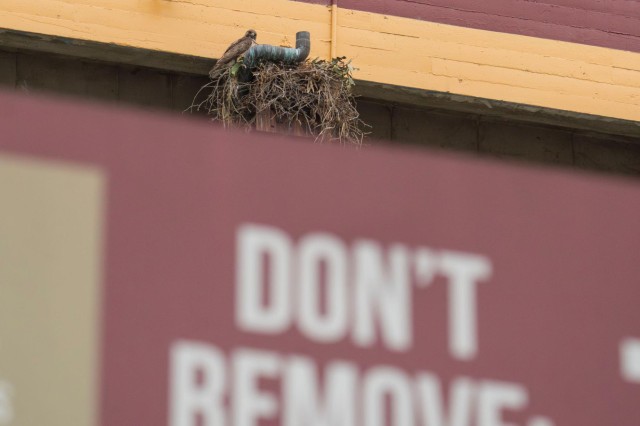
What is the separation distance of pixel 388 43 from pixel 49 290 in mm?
6572

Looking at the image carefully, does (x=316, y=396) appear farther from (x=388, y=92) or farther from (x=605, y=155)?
(x=605, y=155)

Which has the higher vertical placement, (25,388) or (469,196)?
(469,196)

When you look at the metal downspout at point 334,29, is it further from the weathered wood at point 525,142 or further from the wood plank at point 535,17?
the weathered wood at point 525,142

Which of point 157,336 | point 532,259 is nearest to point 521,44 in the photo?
point 532,259

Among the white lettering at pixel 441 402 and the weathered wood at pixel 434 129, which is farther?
the weathered wood at pixel 434 129

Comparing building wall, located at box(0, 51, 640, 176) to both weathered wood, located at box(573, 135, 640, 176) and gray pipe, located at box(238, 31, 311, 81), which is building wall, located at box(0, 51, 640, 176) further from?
gray pipe, located at box(238, 31, 311, 81)

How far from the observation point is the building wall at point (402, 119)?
10.3 metres

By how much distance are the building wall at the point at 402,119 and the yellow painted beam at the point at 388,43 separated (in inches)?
11.3

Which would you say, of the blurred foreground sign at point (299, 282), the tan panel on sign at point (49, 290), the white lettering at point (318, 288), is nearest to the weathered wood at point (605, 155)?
the blurred foreground sign at point (299, 282)

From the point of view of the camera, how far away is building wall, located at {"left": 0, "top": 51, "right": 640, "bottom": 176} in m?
10.3

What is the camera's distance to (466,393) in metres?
4.83

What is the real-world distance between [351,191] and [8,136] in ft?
3.16

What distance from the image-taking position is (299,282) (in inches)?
186

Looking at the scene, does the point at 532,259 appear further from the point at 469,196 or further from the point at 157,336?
the point at 157,336
